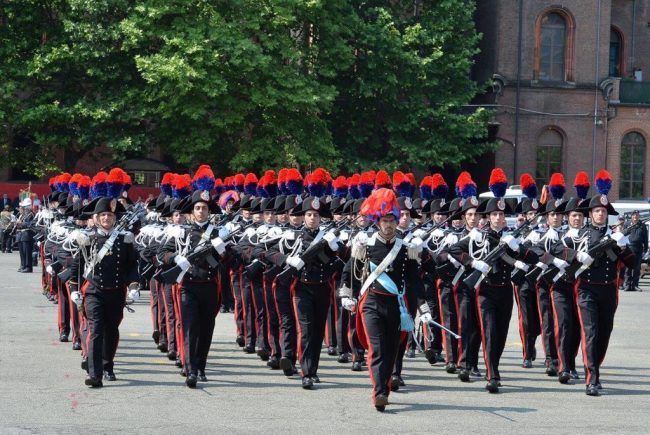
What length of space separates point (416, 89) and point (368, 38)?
2.87 metres

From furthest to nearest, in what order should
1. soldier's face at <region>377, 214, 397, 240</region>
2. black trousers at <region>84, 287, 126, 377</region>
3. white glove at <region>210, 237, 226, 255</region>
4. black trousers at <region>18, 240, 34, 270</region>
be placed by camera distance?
black trousers at <region>18, 240, 34, 270</region> < white glove at <region>210, 237, 226, 255</region> < black trousers at <region>84, 287, 126, 377</region> < soldier's face at <region>377, 214, 397, 240</region>

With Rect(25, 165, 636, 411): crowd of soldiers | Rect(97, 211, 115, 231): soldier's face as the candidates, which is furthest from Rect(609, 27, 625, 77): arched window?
Rect(97, 211, 115, 231): soldier's face

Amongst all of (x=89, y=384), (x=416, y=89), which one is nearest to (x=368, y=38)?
(x=416, y=89)

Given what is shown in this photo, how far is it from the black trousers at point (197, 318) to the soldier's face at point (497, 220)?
10.3ft

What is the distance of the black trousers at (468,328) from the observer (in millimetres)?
12930

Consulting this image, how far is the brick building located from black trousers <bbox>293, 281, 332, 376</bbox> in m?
33.7

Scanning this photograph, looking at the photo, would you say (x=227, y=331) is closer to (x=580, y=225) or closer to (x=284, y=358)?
(x=284, y=358)

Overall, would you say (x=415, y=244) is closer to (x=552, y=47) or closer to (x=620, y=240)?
(x=620, y=240)

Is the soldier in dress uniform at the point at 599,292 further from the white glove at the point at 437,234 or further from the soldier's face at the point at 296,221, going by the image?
the soldier's face at the point at 296,221

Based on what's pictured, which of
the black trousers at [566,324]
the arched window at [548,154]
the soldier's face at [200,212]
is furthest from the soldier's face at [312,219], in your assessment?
the arched window at [548,154]

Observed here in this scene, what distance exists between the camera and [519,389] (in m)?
12.4

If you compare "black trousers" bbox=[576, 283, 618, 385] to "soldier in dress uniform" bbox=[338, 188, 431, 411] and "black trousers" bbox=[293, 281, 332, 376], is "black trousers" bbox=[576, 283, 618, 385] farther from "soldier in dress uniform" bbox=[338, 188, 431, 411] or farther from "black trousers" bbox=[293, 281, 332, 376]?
"black trousers" bbox=[293, 281, 332, 376]

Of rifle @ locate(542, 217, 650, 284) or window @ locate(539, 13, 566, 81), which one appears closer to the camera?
rifle @ locate(542, 217, 650, 284)

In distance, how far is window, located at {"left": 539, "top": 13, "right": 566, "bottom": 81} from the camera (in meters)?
46.9
